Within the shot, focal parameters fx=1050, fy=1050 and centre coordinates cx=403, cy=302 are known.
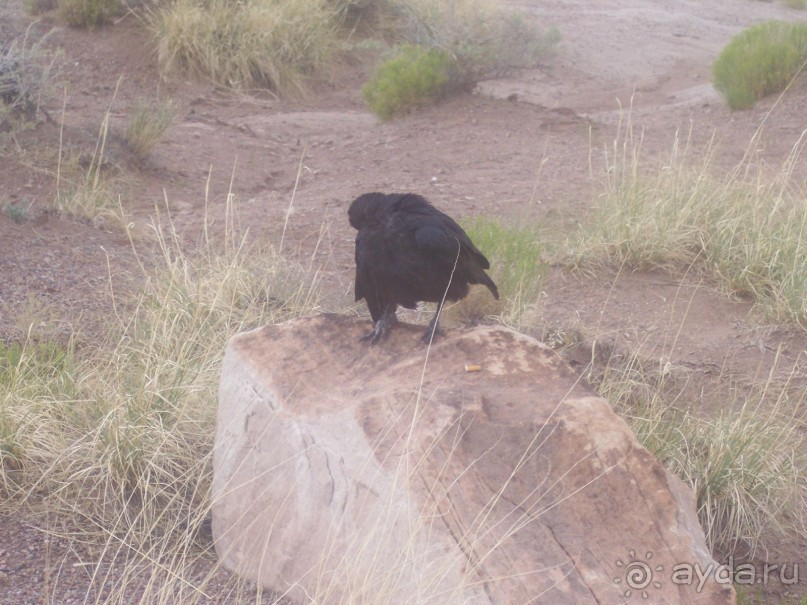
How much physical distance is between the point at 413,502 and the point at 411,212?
1280 mm

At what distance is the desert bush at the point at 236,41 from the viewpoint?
11922mm

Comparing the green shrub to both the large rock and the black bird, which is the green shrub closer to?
the black bird

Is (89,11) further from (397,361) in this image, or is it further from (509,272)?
(397,361)

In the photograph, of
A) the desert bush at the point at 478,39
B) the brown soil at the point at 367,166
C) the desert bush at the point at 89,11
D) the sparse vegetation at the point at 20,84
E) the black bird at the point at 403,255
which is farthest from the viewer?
the desert bush at the point at 89,11

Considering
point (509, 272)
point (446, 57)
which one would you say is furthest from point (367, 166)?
point (509, 272)

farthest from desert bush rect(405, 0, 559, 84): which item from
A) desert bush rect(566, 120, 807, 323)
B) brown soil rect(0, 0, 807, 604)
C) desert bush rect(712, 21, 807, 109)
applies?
desert bush rect(566, 120, 807, 323)

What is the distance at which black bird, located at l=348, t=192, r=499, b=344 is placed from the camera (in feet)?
12.5

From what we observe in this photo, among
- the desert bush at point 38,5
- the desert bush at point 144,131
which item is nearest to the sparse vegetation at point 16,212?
the desert bush at point 144,131

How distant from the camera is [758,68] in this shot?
10.6 metres

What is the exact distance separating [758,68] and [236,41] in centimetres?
575

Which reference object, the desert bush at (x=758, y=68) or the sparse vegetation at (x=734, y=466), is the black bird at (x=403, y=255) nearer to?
the sparse vegetation at (x=734, y=466)

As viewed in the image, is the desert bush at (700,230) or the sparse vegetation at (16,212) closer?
the desert bush at (700,230)

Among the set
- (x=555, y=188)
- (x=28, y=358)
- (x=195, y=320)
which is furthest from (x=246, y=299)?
(x=555, y=188)

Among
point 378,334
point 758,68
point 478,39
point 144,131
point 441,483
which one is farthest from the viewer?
point 478,39
